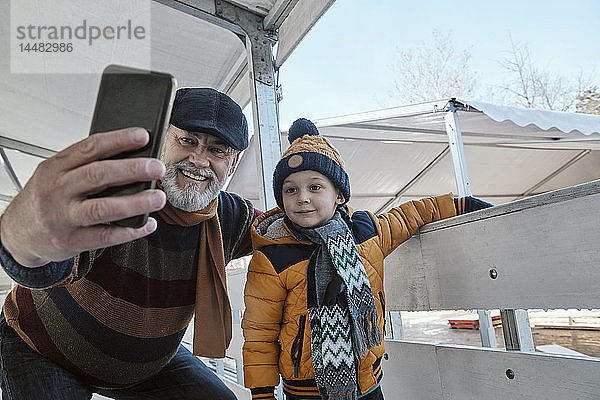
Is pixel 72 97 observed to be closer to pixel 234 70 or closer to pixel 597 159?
pixel 234 70

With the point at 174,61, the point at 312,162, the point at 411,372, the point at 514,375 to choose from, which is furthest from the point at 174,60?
the point at 514,375

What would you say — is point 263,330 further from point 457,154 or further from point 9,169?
point 9,169

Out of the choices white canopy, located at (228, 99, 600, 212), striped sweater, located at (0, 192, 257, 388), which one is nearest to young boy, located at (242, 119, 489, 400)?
striped sweater, located at (0, 192, 257, 388)

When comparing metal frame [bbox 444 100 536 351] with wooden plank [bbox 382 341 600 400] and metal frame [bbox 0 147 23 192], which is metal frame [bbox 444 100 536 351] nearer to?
wooden plank [bbox 382 341 600 400]

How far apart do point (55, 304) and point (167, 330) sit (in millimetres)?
322

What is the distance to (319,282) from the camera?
1.26 metres

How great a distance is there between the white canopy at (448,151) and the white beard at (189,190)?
264cm

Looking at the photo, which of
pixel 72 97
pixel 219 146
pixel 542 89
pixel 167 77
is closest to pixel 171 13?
pixel 219 146

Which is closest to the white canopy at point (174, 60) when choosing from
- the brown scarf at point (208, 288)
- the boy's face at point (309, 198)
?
the boy's face at point (309, 198)

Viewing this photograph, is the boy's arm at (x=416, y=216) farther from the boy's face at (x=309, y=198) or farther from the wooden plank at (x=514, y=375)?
the wooden plank at (x=514, y=375)

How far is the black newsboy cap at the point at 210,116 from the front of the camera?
1344mm

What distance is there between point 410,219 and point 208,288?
0.67 meters

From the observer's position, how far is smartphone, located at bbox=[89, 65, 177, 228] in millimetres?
536

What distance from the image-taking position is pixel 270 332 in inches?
52.0
